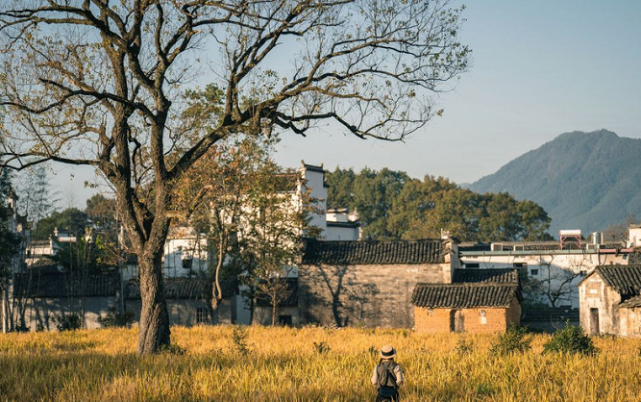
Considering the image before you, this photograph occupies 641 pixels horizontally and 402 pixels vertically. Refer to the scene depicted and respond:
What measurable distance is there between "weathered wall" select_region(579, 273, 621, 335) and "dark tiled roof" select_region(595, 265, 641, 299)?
1.31ft

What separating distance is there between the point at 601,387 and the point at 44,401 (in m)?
8.98

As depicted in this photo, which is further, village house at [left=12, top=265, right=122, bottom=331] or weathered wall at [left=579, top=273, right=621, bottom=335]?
village house at [left=12, top=265, right=122, bottom=331]

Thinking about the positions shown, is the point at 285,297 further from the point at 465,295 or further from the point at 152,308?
the point at 152,308

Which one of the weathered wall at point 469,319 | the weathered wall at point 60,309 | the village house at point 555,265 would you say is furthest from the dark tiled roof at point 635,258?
the weathered wall at point 60,309

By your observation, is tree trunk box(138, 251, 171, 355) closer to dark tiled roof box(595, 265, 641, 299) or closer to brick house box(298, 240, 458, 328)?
brick house box(298, 240, 458, 328)

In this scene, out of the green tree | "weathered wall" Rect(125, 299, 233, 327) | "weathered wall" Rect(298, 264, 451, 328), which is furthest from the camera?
the green tree

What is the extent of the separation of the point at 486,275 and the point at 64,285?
25253mm

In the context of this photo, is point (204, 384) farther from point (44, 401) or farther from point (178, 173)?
point (178, 173)

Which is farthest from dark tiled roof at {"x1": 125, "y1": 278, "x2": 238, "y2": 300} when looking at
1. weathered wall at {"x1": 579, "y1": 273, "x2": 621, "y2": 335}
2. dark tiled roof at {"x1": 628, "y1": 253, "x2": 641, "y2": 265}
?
dark tiled roof at {"x1": 628, "y1": 253, "x2": 641, "y2": 265}

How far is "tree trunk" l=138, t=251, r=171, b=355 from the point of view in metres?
19.1

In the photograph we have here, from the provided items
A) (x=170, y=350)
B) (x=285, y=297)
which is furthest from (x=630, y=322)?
(x=170, y=350)

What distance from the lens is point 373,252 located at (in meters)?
44.7

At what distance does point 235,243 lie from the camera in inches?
1704

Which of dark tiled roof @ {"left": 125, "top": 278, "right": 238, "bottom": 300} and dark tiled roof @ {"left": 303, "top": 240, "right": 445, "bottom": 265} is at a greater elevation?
dark tiled roof @ {"left": 303, "top": 240, "right": 445, "bottom": 265}
